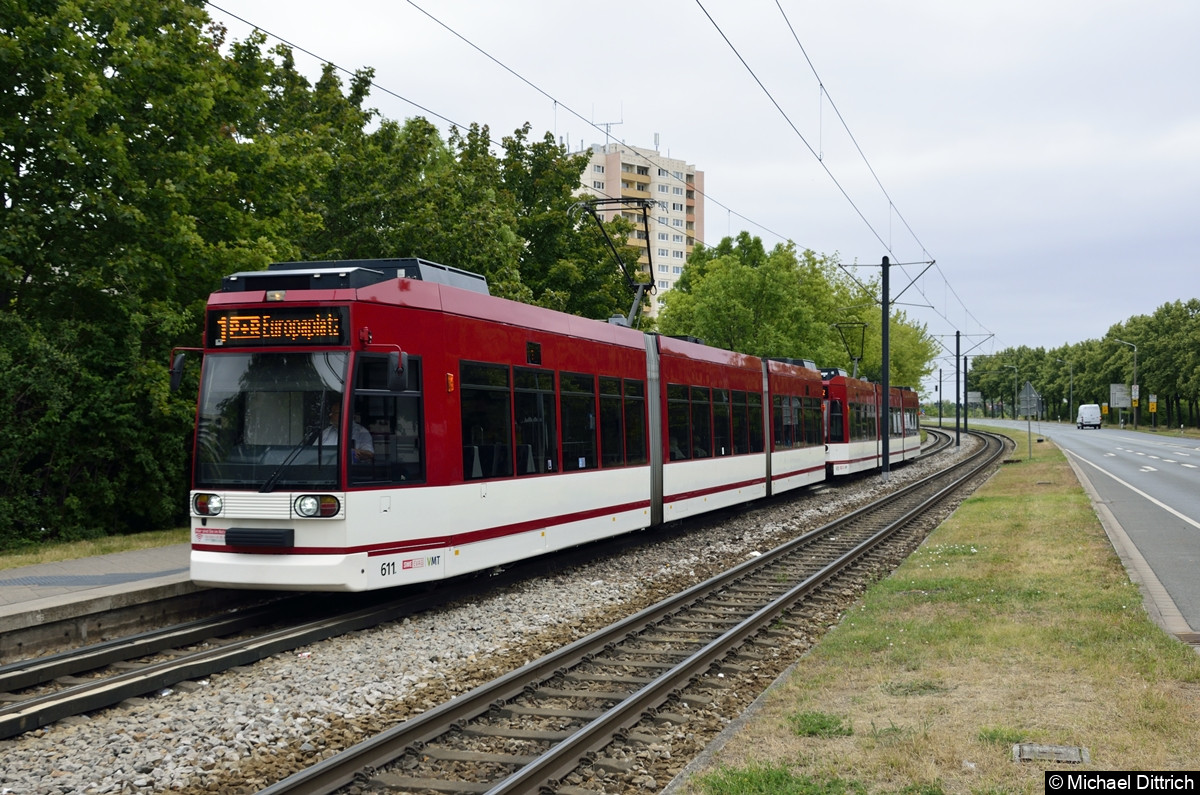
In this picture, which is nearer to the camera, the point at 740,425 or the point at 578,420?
the point at 578,420

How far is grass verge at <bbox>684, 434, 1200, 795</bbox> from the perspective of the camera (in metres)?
5.59

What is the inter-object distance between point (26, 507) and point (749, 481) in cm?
1328

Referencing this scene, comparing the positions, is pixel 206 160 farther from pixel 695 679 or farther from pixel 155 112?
pixel 695 679

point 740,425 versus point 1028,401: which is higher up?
point 1028,401

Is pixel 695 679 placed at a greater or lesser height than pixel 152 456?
lesser

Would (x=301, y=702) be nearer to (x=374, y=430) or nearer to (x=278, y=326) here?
(x=374, y=430)

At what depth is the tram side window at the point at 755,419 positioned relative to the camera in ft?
72.9

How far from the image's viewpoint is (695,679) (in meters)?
8.38

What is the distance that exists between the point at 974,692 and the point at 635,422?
9.09 meters

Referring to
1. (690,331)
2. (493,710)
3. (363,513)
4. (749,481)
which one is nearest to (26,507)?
(363,513)

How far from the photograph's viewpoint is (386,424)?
10.1 metres

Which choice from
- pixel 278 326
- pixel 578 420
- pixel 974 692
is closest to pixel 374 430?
pixel 278 326

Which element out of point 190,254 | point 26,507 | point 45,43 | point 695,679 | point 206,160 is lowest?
point 695,679

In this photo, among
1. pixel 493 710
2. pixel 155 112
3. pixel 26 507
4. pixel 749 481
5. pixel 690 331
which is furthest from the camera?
pixel 690 331
